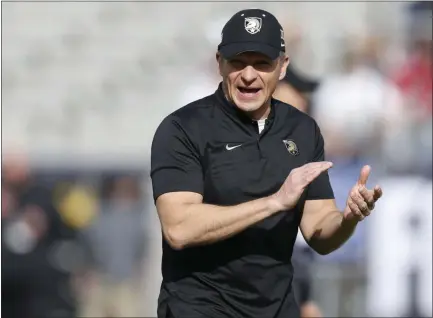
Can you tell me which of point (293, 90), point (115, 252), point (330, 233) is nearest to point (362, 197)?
point (330, 233)

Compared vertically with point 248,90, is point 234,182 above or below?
below

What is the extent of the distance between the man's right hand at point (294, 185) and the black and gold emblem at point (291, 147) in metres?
0.39

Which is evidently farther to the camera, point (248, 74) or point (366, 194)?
point (248, 74)

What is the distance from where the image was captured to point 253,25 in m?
4.51

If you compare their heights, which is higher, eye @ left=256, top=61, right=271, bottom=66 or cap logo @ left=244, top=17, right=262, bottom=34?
cap logo @ left=244, top=17, right=262, bottom=34

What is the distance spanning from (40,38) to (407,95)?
13.2ft

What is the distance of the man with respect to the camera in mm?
4430

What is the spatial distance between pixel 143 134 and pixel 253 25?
5.96 metres

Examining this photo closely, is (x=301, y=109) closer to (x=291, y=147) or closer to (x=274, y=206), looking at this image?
(x=291, y=147)

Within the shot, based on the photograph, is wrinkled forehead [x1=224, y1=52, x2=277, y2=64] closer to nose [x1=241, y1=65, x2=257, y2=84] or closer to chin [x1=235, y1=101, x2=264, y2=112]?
nose [x1=241, y1=65, x2=257, y2=84]

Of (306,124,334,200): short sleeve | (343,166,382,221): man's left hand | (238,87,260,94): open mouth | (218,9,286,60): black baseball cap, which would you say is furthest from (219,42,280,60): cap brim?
(343,166,382,221): man's left hand

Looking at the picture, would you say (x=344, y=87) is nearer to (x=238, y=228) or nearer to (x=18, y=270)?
(x=18, y=270)

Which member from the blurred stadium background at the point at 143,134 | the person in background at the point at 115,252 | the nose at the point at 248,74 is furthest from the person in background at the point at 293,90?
the person in background at the point at 115,252

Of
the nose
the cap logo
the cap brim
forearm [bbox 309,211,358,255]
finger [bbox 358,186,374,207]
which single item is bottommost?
forearm [bbox 309,211,358,255]
